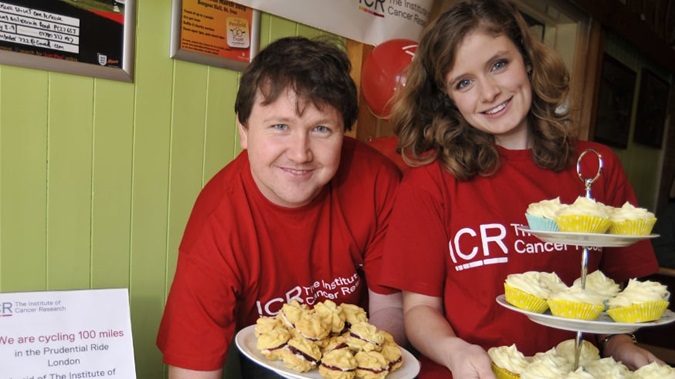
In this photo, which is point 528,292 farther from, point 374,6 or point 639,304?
Result: point 374,6

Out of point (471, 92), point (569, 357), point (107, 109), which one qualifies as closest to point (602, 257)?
point (569, 357)

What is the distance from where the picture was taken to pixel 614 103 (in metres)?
4.83

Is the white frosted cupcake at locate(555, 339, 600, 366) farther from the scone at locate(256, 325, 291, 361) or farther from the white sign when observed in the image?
the white sign

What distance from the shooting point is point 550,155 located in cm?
148

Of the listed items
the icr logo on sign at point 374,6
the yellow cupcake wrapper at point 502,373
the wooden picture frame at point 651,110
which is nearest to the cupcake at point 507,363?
the yellow cupcake wrapper at point 502,373

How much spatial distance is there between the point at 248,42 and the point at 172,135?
45 cm

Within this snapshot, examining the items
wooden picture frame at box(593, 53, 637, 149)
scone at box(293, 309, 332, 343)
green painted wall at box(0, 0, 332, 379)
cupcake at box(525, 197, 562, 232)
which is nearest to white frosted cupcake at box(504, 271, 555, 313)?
cupcake at box(525, 197, 562, 232)

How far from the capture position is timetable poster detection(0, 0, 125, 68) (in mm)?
1455

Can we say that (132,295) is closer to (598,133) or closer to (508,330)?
(508,330)

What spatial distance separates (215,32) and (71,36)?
489 millimetres

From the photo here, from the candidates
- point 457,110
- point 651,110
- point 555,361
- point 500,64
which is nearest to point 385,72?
point 457,110

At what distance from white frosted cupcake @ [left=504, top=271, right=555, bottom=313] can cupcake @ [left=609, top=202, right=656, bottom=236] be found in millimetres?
165

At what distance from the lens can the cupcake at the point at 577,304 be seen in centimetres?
97

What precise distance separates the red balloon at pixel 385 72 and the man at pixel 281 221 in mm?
526
